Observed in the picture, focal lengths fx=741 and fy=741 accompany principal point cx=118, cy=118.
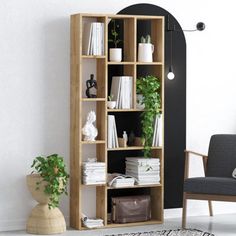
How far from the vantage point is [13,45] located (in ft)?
21.8

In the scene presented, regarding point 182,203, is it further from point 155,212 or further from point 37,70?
point 37,70

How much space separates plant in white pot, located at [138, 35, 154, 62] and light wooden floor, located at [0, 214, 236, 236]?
5.15 feet

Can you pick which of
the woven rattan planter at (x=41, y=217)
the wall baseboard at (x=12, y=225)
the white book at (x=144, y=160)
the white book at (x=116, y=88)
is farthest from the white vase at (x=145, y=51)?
the wall baseboard at (x=12, y=225)

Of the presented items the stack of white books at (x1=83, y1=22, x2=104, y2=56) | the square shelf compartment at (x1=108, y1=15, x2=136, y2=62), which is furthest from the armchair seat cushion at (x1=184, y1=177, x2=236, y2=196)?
Answer: the stack of white books at (x1=83, y1=22, x2=104, y2=56)

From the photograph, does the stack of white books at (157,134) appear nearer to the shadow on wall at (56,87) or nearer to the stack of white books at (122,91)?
the stack of white books at (122,91)

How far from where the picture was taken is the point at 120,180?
6836 millimetres

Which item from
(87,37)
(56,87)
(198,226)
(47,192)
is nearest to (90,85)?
(56,87)

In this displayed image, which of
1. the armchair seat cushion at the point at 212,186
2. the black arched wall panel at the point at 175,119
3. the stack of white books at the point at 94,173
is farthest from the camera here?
the black arched wall panel at the point at 175,119

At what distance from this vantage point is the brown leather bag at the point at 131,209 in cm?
693

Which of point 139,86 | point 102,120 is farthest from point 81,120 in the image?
point 139,86

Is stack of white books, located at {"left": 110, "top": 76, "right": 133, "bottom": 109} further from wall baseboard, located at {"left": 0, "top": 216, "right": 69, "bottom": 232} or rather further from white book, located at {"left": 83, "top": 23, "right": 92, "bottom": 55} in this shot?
Result: wall baseboard, located at {"left": 0, "top": 216, "right": 69, "bottom": 232}

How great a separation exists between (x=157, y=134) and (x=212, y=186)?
30.3 inches

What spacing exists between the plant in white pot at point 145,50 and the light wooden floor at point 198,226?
1.57 m

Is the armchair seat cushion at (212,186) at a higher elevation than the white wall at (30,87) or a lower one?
lower
